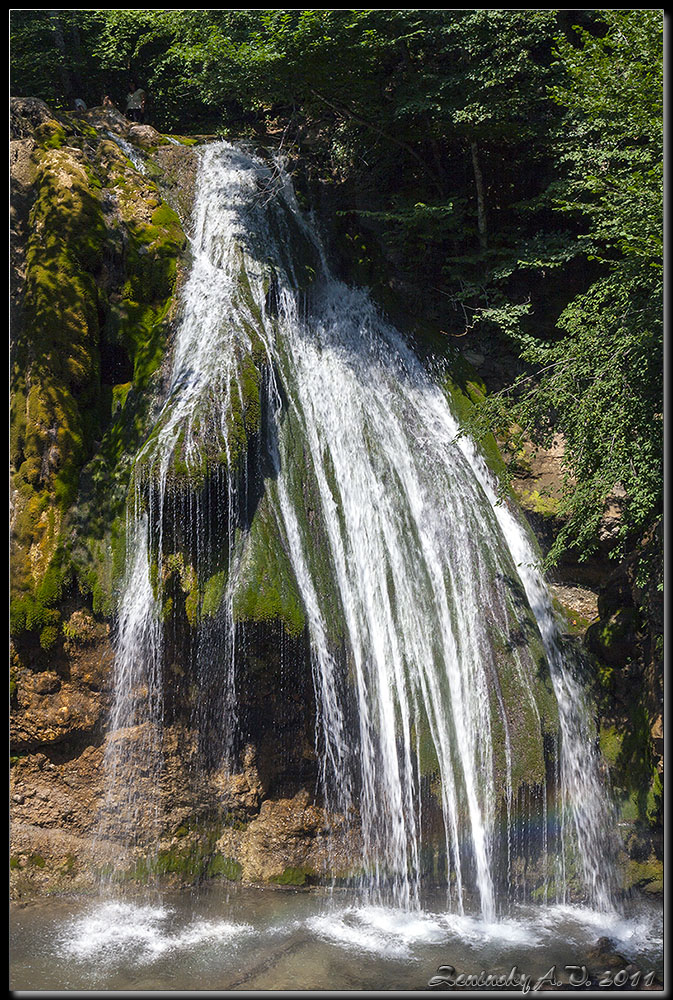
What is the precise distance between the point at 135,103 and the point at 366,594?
35.6 ft

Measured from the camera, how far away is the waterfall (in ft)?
24.8

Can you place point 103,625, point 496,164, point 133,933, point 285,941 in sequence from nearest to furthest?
point 285,941, point 133,933, point 103,625, point 496,164

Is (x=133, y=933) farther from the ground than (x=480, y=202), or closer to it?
closer to it

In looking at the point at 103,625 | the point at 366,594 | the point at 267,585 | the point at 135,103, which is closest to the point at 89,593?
the point at 103,625

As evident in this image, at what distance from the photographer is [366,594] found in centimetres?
833

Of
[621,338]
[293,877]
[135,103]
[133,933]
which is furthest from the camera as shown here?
[135,103]

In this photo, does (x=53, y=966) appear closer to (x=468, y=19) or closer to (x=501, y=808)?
(x=501, y=808)

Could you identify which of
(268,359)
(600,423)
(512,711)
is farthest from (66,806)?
(600,423)

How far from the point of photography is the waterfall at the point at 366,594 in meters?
7.55

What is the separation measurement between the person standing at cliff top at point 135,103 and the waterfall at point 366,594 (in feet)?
20.3

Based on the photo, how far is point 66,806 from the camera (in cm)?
764

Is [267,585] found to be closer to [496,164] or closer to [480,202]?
[480,202]

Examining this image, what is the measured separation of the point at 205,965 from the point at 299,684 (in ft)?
8.09

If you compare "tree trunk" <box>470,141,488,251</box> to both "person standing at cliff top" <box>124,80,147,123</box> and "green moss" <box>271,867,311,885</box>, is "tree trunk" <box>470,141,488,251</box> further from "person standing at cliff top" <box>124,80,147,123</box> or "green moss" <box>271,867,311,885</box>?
"green moss" <box>271,867,311,885</box>
